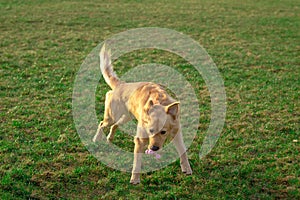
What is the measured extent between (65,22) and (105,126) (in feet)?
32.9

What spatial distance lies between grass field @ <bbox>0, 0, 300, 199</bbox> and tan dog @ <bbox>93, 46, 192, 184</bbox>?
1.30 feet

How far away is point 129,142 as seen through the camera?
7273 millimetres

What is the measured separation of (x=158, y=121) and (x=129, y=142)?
6.27 ft

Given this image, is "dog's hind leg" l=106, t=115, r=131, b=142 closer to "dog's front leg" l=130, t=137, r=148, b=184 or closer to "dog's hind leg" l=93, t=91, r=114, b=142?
"dog's hind leg" l=93, t=91, r=114, b=142

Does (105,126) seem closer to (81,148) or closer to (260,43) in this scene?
(81,148)

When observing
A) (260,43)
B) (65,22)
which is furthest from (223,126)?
(65,22)

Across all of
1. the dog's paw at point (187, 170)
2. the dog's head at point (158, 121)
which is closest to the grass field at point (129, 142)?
the dog's paw at point (187, 170)

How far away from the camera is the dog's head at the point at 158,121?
18.0ft

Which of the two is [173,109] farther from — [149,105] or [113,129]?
[113,129]

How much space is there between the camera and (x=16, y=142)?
7.04 meters

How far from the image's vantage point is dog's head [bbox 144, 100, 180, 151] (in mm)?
5484

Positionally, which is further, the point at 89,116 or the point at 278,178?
the point at 89,116

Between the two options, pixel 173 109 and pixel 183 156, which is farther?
pixel 183 156

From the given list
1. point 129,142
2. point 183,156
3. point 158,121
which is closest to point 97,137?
point 129,142
